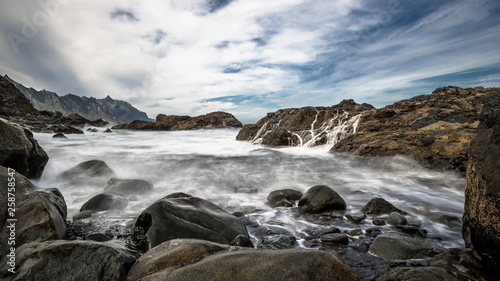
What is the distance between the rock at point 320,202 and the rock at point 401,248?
70.2 inches

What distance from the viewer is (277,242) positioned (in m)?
3.83

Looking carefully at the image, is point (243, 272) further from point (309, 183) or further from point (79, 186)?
point (79, 186)

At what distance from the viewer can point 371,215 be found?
5.00 metres

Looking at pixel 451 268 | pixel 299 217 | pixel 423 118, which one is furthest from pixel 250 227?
pixel 423 118

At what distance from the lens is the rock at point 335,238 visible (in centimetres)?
384

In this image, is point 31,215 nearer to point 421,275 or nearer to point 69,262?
point 69,262

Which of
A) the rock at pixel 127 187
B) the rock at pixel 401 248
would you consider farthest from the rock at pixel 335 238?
the rock at pixel 127 187

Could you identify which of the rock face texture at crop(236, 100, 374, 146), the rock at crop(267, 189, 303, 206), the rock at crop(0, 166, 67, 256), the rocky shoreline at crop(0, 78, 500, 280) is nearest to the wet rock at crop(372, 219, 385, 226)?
the rocky shoreline at crop(0, 78, 500, 280)

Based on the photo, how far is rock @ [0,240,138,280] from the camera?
2.24 metres

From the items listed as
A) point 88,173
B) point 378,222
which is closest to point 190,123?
point 88,173

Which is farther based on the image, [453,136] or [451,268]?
[453,136]

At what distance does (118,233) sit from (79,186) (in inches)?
176

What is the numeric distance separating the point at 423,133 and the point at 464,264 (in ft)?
32.7

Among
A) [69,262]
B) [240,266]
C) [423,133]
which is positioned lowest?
[69,262]
